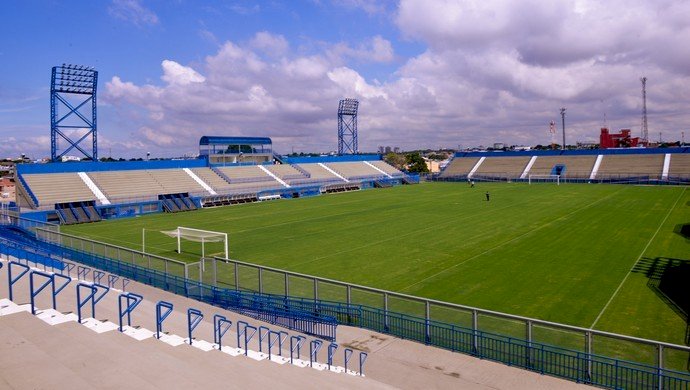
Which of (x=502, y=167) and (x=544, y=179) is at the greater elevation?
(x=502, y=167)

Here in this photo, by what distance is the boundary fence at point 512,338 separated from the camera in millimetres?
10898

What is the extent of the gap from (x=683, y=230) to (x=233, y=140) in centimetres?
5792

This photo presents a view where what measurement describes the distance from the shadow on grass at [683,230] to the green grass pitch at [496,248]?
0.17 m

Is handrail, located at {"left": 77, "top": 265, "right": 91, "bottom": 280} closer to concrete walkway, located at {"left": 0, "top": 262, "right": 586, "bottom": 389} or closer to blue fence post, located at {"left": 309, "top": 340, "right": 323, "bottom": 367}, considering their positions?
concrete walkway, located at {"left": 0, "top": 262, "right": 586, "bottom": 389}

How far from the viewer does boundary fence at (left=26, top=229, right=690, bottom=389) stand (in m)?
10.9

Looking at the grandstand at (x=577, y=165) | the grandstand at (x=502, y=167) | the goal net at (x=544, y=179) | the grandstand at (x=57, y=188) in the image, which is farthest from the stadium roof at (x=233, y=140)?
the goal net at (x=544, y=179)

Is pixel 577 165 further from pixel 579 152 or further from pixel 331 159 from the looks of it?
pixel 331 159

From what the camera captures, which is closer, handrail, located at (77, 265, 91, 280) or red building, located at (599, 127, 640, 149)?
handrail, located at (77, 265, 91, 280)

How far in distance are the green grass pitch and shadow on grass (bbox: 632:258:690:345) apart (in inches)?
2.5

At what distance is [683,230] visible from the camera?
31641mm

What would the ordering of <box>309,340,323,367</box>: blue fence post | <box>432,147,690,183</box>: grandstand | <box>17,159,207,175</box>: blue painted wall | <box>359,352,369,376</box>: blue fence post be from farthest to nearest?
<box>432,147,690,183</box>: grandstand, <box>17,159,207,175</box>: blue painted wall, <box>359,352,369,376</box>: blue fence post, <box>309,340,323,367</box>: blue fence post

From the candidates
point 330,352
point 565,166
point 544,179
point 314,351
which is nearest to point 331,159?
point 544,179

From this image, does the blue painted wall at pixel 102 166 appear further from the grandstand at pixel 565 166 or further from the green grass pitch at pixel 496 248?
the grandstand at pixel 565 166

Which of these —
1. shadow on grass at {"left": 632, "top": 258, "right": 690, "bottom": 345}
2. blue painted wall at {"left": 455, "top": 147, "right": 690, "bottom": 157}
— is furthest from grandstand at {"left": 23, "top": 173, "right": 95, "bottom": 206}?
blue painted wall at {"left": 455, "top": 147, "right": 690, "bottom": 157}
